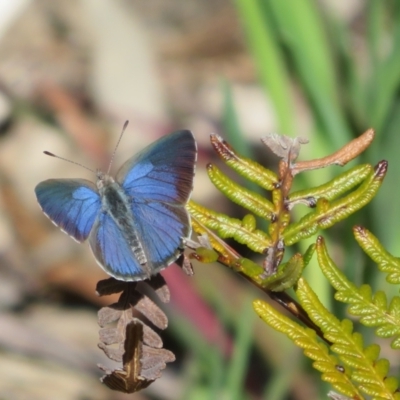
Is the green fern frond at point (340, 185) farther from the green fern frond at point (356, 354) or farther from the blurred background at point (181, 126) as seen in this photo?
the blurred background at point (181, 126)

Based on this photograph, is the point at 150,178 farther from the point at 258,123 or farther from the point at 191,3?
the point at 191,3

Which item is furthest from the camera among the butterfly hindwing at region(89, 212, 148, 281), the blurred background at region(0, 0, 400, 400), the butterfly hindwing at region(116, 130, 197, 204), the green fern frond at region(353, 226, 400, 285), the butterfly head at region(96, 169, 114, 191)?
the blurred background at region(0, 0, 400, 400)

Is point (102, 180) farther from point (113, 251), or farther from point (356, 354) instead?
point (356, 354)

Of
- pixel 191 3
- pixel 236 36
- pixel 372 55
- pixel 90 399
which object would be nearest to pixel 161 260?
pixel 372 55

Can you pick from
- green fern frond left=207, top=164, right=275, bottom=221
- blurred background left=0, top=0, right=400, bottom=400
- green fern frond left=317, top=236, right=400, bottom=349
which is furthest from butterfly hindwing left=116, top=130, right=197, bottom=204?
blurred background left=0, top=0, right=400, bottom=400

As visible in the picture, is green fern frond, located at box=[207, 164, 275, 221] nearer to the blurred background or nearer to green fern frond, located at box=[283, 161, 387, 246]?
green fern frond, located at box=[283, 161, 387, 246]
